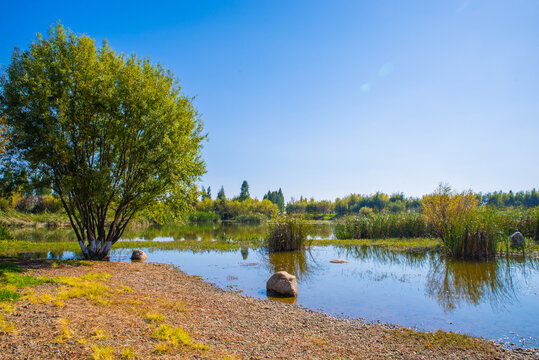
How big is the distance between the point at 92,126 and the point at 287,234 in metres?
11.0

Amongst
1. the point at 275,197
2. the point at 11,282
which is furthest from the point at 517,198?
the point at 11,282

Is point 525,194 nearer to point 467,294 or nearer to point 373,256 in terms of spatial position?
point 373,256

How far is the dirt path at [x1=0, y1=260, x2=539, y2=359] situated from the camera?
172 inches

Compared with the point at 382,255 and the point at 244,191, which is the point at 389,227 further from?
the point at 244,191

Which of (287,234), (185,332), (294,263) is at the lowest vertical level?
(294,263)

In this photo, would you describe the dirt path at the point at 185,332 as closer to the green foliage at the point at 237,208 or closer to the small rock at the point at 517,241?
the small rock at the point at 517,241

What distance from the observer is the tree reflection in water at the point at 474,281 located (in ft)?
28.2

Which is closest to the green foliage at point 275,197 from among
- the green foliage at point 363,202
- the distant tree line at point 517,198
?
the green foliage at point 363,202

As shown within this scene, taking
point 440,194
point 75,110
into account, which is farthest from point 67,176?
point 440,194

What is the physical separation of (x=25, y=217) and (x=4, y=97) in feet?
98.2

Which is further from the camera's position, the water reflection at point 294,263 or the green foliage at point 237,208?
the green foliage at point 237,208

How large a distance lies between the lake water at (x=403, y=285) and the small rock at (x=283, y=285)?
0.28 m

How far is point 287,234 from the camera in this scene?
57.8 feet

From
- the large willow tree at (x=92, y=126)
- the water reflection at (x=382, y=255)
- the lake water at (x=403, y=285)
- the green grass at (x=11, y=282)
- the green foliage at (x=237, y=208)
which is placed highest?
the large willow tree at (x=92, y=126)
